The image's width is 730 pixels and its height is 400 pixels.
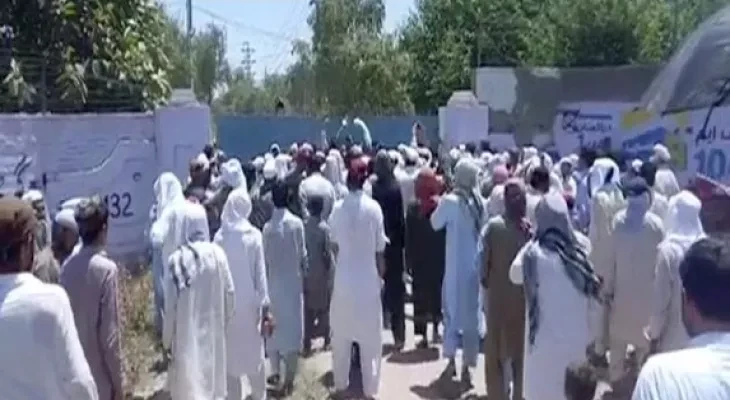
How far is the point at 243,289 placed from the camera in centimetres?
834

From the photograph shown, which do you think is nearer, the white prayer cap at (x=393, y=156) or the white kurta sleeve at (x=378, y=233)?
the white kurta sleeve at (x=378, y=233)

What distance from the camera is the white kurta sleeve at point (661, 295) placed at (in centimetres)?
742

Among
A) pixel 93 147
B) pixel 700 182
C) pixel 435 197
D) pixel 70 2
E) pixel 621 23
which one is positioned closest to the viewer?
pixel 700 182

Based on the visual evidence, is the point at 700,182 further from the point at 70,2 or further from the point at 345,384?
the point at 70,2

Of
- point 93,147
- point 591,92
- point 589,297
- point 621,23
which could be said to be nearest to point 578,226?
point 589,297

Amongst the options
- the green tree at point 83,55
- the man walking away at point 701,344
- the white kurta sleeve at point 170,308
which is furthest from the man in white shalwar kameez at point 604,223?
the green tree at point 83,55

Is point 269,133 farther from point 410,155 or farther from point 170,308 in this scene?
point 170,308

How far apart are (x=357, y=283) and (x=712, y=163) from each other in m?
7.28

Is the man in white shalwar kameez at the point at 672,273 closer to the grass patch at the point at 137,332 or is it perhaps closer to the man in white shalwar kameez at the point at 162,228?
the man in white shalwar kameez at the point at 162,228

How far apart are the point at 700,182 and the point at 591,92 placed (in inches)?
578

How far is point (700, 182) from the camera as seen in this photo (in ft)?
29.0

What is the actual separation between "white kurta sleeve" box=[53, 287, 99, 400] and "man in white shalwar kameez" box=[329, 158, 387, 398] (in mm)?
4601

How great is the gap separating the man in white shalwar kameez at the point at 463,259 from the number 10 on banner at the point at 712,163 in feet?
19.5

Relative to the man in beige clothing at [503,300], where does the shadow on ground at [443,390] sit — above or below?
below
